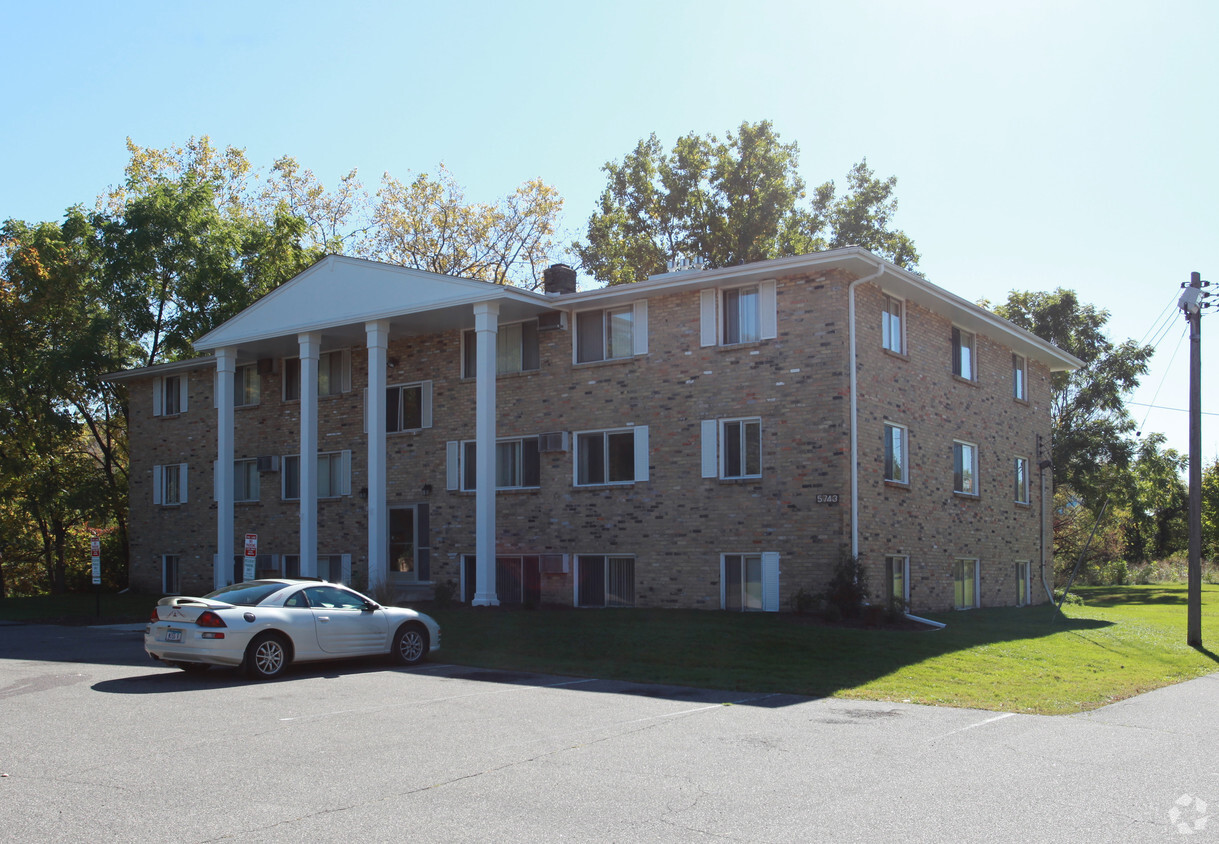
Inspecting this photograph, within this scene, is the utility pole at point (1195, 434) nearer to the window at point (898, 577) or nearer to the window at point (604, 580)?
the window at point (898, 577)

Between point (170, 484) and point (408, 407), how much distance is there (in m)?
10.2

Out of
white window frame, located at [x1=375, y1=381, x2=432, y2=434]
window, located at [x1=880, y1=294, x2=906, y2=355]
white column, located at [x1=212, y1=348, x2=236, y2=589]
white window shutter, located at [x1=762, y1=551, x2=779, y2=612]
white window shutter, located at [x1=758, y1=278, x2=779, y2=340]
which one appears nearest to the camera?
white window shutter, located at [x1=762, y1=551, x2=779, y2=612]

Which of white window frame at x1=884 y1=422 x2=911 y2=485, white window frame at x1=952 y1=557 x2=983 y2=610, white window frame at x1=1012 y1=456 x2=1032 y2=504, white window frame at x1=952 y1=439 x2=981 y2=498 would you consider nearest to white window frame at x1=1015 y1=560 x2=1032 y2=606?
white window frame at x1=1012 y1=456 x2=1032 y2=504

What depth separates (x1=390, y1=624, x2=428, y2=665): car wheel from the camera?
15.1m

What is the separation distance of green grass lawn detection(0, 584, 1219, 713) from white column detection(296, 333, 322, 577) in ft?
15.4

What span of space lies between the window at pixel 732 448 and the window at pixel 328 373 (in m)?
10.7

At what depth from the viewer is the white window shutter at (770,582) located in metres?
20.7

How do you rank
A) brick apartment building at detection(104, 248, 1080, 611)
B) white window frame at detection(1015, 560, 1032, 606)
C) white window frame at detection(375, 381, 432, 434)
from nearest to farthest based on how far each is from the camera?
brick apartment building at detection(104, 248, 1080, 611)
white window frame at detection(375, 381, 432, 434)
white window frame at detection(1015, 560, 1032, 606)

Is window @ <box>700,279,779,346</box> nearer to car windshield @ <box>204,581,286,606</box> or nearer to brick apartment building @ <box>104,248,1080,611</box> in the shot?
brick apartment building @ <box>104,248,1080,611</box>

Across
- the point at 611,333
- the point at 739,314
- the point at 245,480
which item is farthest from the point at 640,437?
the point at 245,480

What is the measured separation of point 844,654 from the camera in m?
15.9

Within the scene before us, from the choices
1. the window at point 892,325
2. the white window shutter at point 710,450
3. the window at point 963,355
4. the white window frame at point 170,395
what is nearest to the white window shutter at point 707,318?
the white window shutter at point 710,450

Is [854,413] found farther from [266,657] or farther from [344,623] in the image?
[266,657]

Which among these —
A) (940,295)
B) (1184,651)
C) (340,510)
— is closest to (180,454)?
(340,510)
